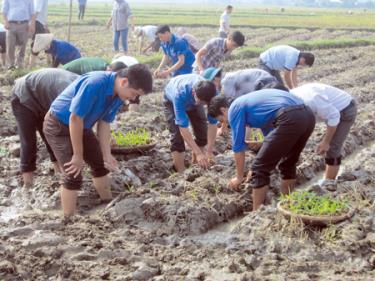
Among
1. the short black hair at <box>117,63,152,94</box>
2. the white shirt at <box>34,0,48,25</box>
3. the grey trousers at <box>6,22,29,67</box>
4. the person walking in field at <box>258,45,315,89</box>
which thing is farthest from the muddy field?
the white shirt at <box>34,0,48,25</box>

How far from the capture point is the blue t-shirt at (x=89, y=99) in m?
5.25

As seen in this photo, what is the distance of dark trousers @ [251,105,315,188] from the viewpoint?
5672 millimetres

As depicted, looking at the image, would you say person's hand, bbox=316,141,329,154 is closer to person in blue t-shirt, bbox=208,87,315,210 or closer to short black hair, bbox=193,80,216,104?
person in blue t-shirt, bbox=208,87,315,210

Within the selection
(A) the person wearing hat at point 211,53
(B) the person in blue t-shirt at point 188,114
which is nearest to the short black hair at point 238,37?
(A) the person wearing hat at point 211,53

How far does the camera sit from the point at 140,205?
19.3ft

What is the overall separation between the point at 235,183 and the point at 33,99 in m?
2.10

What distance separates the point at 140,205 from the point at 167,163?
5.67 feet

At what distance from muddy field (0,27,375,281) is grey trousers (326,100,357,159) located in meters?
0.32

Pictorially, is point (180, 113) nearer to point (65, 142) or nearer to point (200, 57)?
point (65, 142)

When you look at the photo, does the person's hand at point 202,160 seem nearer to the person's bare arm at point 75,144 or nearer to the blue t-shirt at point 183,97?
the blue t-shirt at point 183,97

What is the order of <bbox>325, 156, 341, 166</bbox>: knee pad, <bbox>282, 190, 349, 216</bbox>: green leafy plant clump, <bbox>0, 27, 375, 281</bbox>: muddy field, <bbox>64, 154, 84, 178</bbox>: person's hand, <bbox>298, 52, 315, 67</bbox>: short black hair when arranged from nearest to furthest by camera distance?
1. <bbox>0, 27, 375, 281</bbox>: muddy field
2. <bbox>282, 190, 349, 216</bbox>: green leafy plant clump
3. <bbox>64, 154, 84, 178</bbox>: person's hand
4. <bbox>325, 156, 341, 166</bbox>: knee pad
5. <bbox>298, 52, 315, 67</bbox>: short black hair

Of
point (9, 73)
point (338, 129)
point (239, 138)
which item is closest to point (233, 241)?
point (239, 138)

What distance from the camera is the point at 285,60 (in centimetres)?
871

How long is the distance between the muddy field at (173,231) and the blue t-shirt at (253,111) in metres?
0.71
